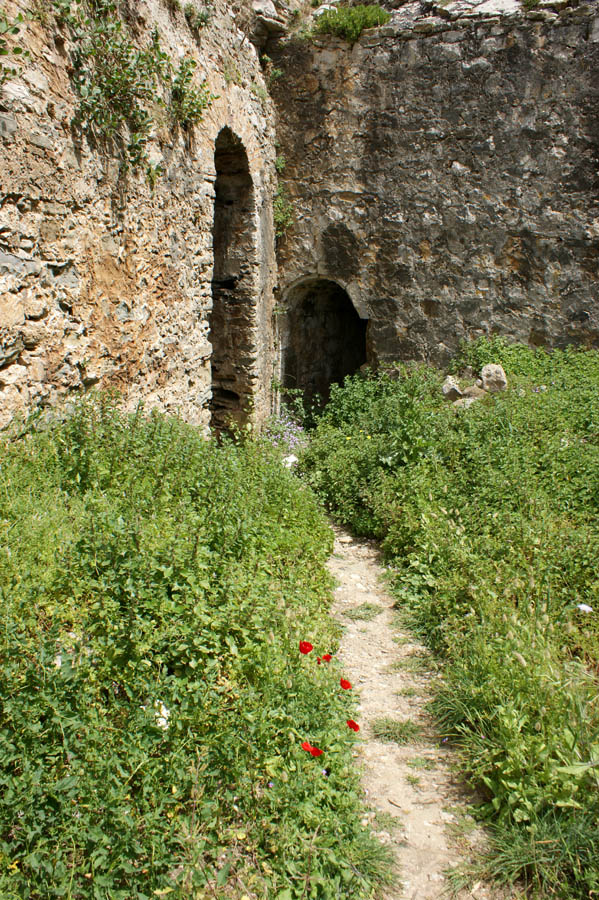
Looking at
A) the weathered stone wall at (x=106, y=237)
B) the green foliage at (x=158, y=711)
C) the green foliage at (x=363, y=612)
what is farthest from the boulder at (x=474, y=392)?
the green foliage at (x=158, y=711)

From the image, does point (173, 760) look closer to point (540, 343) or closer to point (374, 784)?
point (374, 784)

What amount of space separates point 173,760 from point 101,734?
27 cm

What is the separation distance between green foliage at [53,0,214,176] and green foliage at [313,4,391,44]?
408 centimetres

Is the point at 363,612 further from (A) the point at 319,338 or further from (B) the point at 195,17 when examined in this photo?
(A) the point at 319,338

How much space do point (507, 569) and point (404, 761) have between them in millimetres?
1408

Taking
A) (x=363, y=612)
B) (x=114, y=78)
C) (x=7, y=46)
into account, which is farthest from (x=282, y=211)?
(x=363, y=612)

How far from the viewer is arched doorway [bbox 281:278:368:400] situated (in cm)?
1001

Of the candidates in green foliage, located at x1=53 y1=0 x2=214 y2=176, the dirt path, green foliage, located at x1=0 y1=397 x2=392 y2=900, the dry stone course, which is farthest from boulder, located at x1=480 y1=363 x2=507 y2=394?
green foliage, located at x1=0 y1=397 x2=392 y2=900

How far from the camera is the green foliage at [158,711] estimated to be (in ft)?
6.79

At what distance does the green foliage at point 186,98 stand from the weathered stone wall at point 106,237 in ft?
0.46

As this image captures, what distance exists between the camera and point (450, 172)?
29.2ft

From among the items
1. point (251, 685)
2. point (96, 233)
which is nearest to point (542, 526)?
point (251, 685)

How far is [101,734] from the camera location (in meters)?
2.25

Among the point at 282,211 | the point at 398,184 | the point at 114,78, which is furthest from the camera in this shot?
the point at 282,211
